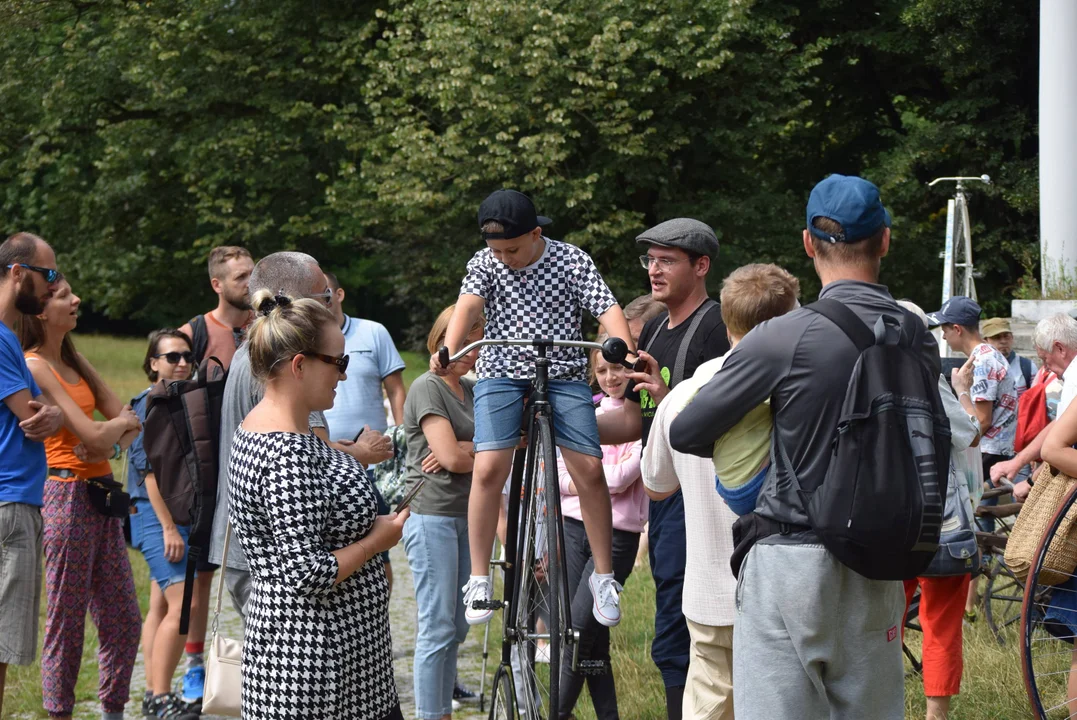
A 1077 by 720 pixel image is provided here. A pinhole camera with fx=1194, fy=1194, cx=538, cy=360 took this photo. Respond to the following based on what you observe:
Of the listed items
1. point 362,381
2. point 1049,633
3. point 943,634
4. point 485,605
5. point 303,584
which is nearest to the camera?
point 303,584

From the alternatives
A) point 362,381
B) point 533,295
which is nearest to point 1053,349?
point 533,295

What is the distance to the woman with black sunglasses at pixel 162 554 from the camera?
6051 mm

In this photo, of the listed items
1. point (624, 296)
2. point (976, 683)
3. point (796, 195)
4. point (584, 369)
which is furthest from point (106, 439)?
point (796, 195)

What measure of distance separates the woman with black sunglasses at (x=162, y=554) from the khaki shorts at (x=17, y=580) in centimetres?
103

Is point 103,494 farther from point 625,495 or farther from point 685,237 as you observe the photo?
point 685,237

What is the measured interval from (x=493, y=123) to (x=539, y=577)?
61.6 ft

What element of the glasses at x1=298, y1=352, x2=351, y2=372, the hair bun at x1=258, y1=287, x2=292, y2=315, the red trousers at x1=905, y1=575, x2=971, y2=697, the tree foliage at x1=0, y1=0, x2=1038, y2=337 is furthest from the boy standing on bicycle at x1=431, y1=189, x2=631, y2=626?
the tree foliage at x1=0, y1=0, x2=1038, y2=337

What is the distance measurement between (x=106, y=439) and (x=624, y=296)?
18.2m

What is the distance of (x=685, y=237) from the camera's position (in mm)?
4934

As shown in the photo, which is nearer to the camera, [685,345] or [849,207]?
[849,207]

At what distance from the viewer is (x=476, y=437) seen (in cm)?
492

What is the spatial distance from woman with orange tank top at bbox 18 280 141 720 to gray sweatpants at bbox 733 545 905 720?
10.3 feet

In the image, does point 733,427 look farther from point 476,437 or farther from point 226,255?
point 226,255

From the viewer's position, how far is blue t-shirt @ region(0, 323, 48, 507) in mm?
4734
